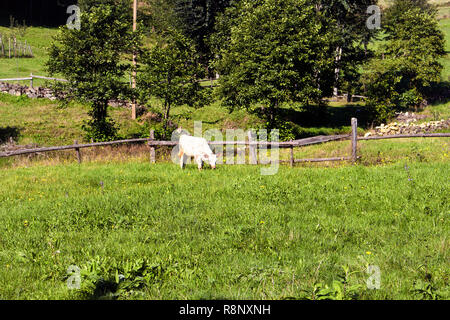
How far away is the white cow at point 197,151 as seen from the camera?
47.0 feet

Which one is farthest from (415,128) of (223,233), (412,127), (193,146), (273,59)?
(223,233)

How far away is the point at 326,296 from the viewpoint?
4082mm

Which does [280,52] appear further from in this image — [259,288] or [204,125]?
[259,288]

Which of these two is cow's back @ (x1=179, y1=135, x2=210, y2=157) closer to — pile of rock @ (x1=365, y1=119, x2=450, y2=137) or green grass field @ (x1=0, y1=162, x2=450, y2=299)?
green grass field @ (x1=0, y1=162, x2=450, y2=299)

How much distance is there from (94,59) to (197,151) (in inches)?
445

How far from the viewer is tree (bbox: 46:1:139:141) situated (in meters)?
21.1

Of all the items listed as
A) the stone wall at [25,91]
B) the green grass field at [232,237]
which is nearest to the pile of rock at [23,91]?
the stone wall at [25,91]

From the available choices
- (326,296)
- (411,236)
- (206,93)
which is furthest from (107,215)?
(206,93)

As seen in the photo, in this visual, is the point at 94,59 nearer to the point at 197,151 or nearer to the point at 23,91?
the point at 197,151

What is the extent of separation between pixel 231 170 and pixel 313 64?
17.0 metres

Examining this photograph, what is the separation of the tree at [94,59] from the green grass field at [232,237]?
34.5 feet

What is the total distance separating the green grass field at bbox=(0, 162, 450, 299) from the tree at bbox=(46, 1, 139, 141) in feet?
34.5

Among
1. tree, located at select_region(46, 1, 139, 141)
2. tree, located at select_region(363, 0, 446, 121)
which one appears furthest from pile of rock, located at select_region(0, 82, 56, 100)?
tree, located at select_region(363, 0, 446, 121)

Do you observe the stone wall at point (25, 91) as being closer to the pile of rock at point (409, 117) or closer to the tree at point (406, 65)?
the tree at point (406, 65)
